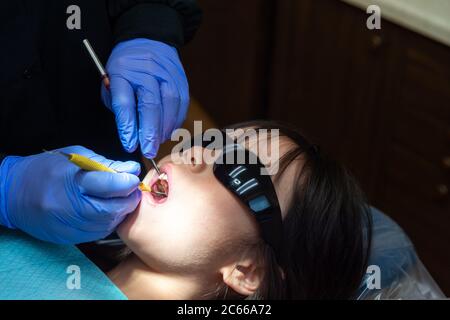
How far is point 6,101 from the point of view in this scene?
1.31 meters

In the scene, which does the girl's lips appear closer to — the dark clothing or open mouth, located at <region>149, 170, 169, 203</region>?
open mouth, located at <region>149, 170, 169, 203</region>

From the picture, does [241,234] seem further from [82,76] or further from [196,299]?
[82,76]

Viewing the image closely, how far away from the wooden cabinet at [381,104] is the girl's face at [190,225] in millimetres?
860

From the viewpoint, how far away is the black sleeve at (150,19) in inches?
58.1

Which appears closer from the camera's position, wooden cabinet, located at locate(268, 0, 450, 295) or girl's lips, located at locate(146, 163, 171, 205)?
girl's lips, located at locate(146, 163, 171, 205)

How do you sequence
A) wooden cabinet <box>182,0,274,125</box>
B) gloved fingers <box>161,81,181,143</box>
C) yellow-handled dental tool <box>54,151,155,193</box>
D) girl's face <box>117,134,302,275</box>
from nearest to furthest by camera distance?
yellow-handled dental tool <box>54,151,155,193</box> < girl's face <box>117,134,302,275</box> < gloved fingers <box>161,81,181,143</box> < wooden cabinet <box>182,0,274,125</box>

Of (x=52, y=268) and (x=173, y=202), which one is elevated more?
(x=173, y=202)

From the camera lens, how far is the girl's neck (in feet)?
4.30

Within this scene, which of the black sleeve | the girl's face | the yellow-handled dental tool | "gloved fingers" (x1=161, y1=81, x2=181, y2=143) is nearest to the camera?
the yellow-handled dental tool

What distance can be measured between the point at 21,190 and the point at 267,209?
1.50ft

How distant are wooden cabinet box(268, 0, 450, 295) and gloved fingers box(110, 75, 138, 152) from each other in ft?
3.27

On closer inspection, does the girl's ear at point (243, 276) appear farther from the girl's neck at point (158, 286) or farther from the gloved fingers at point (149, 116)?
the gloved fingers at point (149, 116)

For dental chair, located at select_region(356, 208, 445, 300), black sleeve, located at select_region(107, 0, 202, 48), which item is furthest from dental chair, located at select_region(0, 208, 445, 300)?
black sleeve, located at select_region(107, 0, 202, 48)
